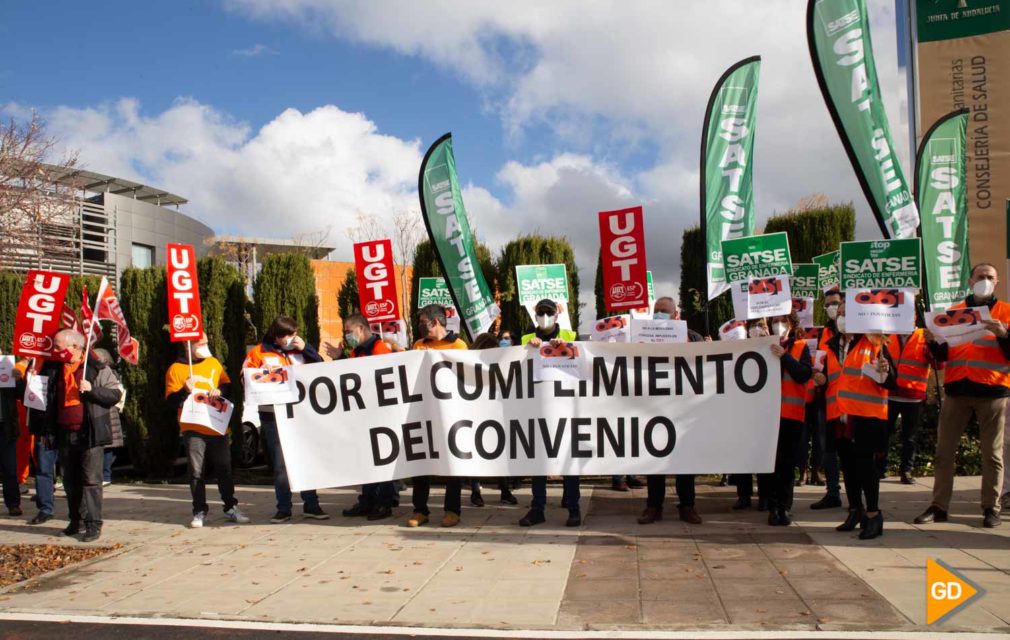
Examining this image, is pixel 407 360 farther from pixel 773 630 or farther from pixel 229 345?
pixel 229 345

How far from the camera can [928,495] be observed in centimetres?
950

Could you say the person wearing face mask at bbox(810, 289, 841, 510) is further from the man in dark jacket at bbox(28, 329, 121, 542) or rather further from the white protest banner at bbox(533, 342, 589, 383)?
the man in dark jacket at bbox(28, 329, 121, 542)

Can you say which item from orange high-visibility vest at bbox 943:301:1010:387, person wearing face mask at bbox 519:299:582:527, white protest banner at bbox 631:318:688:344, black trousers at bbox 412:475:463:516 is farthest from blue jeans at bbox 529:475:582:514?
orange high-visibility vest at bbox 943:301:1010:387

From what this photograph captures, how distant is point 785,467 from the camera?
8.20m

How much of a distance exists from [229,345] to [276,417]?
5360mm

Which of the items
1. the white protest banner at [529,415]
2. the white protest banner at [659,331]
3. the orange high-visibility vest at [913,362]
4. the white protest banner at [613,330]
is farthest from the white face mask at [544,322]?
the orange high-visibility vest at [913,362]

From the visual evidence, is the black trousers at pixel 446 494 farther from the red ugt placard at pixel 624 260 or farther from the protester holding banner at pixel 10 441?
the protester holding banner at pixel 10 441

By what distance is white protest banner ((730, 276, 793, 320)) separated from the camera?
26.6 ft

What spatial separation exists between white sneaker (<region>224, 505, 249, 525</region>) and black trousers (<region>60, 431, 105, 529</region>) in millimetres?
1273

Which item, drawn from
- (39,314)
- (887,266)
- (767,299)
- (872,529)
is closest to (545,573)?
(872,529)

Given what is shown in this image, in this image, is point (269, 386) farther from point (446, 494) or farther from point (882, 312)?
point (882, 312)

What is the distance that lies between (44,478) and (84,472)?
57.8 inches

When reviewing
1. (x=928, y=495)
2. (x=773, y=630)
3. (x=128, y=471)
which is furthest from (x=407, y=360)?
(x=128, y=471)

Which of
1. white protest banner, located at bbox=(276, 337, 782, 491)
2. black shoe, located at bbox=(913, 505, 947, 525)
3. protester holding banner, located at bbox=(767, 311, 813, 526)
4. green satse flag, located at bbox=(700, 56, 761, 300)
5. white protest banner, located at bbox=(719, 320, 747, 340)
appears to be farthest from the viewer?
green satse flag, located at bbox=(700, 56, 761, 300)
